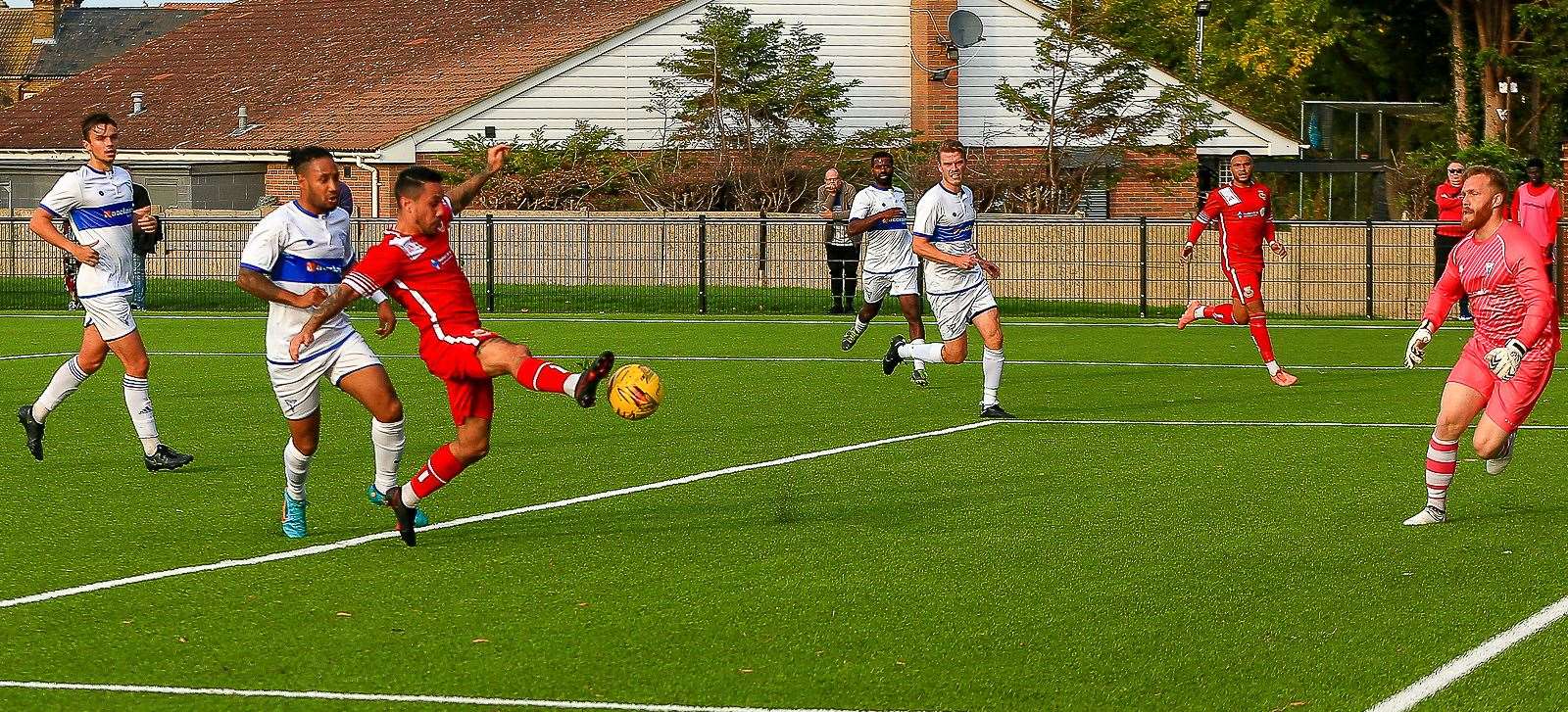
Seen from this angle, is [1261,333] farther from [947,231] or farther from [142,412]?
[142,412]

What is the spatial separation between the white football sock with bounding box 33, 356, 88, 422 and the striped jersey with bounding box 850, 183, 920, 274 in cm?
806

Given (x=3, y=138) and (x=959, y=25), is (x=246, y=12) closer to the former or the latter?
(x=3, y=138)

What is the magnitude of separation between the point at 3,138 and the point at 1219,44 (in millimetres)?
28140

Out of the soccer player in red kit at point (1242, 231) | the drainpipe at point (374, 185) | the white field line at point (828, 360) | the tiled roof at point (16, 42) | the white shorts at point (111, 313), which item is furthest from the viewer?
the tiled roof at point (16, 42)

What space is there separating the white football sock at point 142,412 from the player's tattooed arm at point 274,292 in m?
2.74

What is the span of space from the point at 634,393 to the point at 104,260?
510cm

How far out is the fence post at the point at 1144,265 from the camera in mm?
26953

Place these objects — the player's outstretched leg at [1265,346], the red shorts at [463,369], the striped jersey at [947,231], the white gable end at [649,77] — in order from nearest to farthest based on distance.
Result: the red shorts at [463,369] → the striped jersey at [947,231] → the player's outstretched leg at [1265,346] → the white gable end at [649,77]

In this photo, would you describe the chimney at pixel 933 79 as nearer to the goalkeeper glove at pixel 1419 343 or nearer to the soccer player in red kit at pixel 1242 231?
the soccer player in red kit at pixel 1242 231

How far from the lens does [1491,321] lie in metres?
9.36

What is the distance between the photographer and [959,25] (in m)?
38.7

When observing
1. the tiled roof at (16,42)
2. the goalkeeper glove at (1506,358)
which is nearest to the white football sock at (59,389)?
the goalkeeper glove at (1506,358)

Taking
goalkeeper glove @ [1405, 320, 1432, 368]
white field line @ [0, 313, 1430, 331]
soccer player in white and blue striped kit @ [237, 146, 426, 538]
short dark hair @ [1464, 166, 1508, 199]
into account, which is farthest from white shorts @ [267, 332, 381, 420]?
white field line @ [0, 313, 1430, 331]

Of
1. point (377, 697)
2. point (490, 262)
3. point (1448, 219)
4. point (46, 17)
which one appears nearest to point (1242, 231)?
point (1448, 219)
